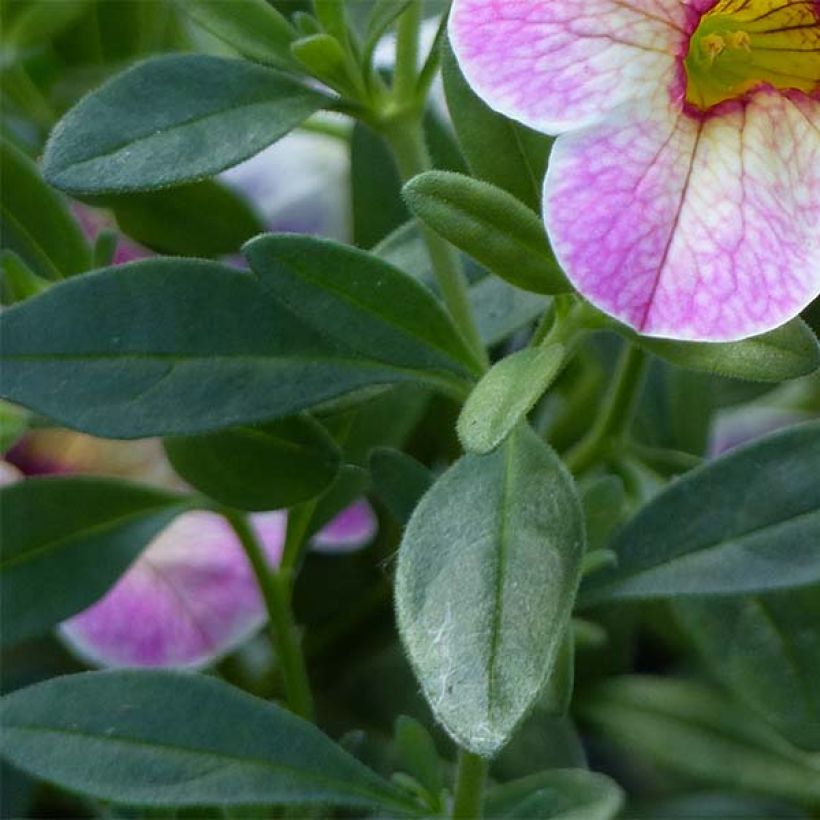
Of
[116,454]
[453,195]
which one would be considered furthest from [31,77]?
[453,195]

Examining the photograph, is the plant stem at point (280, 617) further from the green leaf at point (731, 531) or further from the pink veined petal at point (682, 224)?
the pink veined petal at point (682, 224)

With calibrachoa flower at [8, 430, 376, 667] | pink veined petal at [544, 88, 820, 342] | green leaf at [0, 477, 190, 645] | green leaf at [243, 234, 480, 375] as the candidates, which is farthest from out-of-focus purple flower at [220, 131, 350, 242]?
pink veined petal at [544, 88, 820, 342]

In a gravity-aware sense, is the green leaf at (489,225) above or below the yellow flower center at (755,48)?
below

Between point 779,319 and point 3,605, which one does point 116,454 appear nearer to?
point 3,605

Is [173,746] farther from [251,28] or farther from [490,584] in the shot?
[251,28]

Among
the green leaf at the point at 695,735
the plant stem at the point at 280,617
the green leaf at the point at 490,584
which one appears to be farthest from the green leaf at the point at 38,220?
the green leaf at the point at 695,735

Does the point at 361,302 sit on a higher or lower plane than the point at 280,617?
higher

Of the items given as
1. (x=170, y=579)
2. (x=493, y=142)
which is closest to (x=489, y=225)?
(x=493, y=142)
